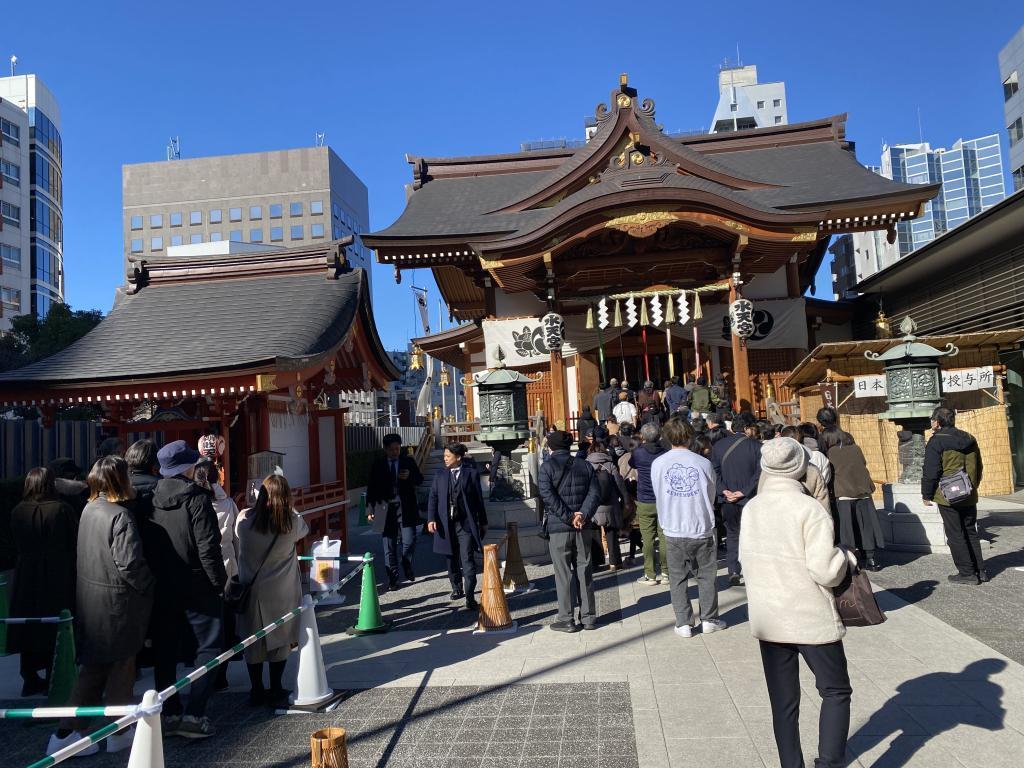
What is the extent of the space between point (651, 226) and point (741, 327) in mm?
2866

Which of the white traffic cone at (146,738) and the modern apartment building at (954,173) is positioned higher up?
the modern apartment building at (954,173)

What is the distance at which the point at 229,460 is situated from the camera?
8945mm

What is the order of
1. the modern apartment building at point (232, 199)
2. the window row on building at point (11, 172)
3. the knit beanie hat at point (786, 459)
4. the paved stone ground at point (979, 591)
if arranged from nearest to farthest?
the knit beanie hat at point (786, 459) < the paved stone ground at point (979, 591) < the window row on building at point (11, 172) < the modern apartment building at point (232, 199)

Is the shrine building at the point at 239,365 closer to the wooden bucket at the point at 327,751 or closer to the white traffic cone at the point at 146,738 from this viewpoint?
the white traffic cone at the point at 146,738

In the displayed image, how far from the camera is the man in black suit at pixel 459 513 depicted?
7.17 m

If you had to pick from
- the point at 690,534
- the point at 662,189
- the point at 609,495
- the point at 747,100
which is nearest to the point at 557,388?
the point at 662,189

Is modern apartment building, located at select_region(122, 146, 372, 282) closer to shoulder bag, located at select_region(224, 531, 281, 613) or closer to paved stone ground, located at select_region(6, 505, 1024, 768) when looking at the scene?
paved stone ground, located at select_region(6, 505, 1024, 768)

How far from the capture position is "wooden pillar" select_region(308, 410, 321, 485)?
437 inches

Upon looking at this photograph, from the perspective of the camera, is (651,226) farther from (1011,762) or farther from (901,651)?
(1011,762)

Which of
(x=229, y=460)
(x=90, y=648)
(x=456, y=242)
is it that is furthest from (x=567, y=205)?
(x=90, y=648)

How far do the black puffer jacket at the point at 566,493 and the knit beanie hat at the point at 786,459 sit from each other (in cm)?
291

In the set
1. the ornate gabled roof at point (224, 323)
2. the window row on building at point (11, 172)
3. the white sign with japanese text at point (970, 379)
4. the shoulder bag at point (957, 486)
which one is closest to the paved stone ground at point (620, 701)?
the shoulder bag at point (957, 486)

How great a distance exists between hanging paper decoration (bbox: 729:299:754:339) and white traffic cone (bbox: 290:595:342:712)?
39.6ft

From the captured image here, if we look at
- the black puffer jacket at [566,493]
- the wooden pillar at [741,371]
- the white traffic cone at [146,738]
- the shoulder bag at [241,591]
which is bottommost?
the white traffic cone at [146,738]
